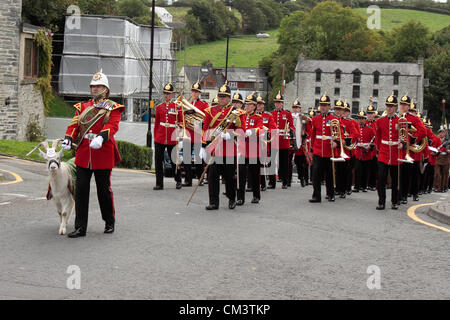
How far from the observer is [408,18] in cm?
16025

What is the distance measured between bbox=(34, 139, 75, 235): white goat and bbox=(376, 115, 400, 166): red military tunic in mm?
7144

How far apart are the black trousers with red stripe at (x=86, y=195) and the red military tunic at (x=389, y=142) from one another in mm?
6717

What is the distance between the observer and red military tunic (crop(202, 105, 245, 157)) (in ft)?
43.0

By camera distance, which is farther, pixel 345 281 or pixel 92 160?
pixel 92 160

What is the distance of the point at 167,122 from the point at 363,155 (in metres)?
6.93

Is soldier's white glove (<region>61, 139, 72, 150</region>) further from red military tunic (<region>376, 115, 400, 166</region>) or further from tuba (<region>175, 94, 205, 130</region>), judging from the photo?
red military tunic (<region>376, 115, 400, 166</region>)

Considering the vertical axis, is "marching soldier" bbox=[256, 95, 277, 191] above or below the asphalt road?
above

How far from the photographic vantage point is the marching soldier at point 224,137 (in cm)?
1305

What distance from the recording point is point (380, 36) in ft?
436

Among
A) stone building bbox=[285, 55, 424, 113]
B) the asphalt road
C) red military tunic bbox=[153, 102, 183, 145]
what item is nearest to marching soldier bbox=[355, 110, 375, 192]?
red military tunic bbox=[153, 102, 183, 145]

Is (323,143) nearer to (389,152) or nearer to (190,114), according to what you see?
(389,152)
